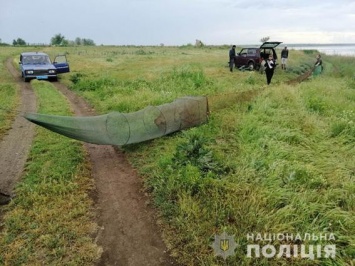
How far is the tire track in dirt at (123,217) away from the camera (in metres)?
4.26

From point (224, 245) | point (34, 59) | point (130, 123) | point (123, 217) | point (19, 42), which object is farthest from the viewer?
point (19, 42)

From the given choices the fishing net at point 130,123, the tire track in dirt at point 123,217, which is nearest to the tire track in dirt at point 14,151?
the fishing net at point 130,123

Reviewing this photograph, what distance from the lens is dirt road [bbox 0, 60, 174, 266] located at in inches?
169

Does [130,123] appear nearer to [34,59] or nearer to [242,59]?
[34,59]

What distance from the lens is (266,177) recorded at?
228 inches

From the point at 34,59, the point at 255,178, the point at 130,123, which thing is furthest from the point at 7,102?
the point at 255,178

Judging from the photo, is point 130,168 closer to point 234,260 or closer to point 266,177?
point 266,177

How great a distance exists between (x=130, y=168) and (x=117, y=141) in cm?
74

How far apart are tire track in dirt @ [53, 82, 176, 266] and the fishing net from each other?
68cm

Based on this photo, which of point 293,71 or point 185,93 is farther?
point 293,71

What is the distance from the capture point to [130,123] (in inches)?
288

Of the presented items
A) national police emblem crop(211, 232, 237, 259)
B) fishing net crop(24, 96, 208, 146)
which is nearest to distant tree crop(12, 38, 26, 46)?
fishing net crop(24, 96, 208, 146)

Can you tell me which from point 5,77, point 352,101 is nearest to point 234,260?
A: point 352,101

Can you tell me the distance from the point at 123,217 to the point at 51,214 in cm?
118
